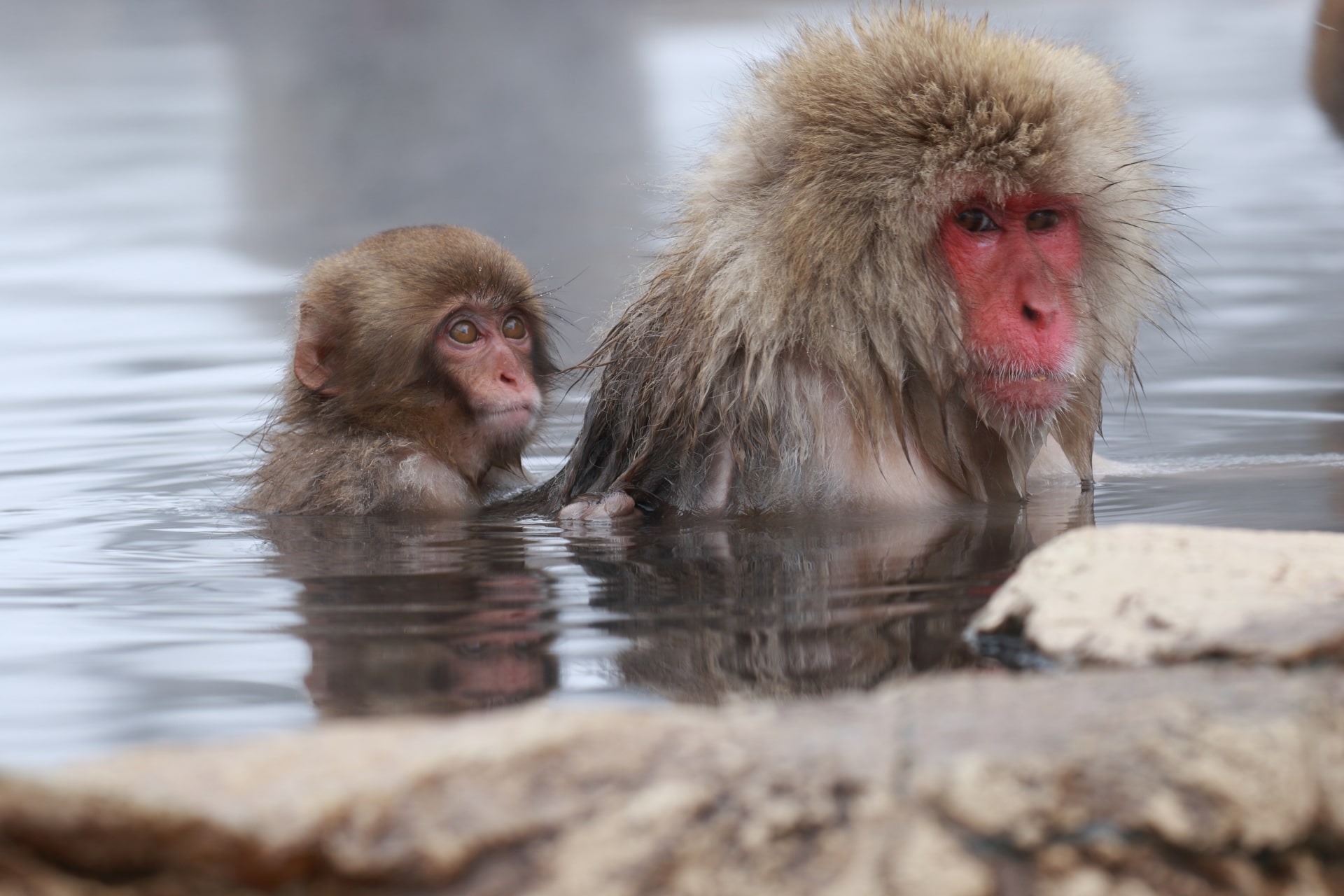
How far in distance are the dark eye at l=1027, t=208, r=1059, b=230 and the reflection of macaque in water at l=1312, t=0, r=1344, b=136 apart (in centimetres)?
653

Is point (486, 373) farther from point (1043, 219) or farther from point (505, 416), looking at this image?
point (1043, 219)

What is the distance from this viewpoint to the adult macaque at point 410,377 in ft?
14.0

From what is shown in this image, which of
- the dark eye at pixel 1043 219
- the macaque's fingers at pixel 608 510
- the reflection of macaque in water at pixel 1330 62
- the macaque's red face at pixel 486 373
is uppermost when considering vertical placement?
the reflection of macaque in water at pixel 1330 62

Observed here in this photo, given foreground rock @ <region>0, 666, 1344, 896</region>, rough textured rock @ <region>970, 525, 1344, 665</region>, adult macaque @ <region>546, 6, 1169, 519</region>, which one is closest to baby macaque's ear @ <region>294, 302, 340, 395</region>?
adult macaque @ <region>546, 6, 1169, 519</region>

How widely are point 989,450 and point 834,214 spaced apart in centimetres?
69

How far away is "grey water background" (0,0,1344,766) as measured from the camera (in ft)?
7.77

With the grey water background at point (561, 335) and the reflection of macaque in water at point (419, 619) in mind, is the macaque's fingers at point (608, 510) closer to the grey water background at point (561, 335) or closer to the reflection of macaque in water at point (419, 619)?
the grey water background at point (561, 335)

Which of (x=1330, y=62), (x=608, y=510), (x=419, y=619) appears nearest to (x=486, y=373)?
(x=608, y=510)

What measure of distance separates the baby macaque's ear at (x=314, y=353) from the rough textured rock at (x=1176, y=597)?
8.12 ft

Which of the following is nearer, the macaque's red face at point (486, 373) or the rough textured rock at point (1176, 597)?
the rough textured rock at point (1176, 597)

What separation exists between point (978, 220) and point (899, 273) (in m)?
0.21

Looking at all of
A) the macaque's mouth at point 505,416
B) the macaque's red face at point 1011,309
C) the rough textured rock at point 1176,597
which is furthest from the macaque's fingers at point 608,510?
the rough textured rock at point 1176,597

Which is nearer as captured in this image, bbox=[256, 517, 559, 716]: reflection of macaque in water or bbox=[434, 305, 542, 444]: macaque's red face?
bbox=[256, 517, 559, 716]: reflection of macaque in water

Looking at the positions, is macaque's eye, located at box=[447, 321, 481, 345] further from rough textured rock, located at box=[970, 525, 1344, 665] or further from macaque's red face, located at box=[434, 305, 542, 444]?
rough textured rock, located at box=[970, 525, 1344, 665]
